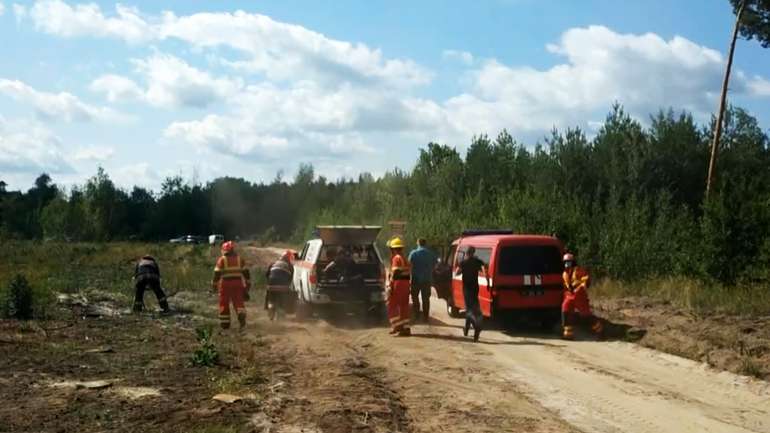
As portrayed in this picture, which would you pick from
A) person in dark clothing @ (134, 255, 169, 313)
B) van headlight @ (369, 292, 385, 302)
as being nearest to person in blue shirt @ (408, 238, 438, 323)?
van headlight @ (369, 292, 385, 302)

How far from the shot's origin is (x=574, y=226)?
2673 cm

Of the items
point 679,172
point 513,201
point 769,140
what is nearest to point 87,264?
point 513,201

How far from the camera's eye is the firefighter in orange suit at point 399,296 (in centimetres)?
1595

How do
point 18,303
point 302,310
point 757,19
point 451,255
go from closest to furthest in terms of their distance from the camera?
point 18,303
point 302,310
point 451,255
point 757,19

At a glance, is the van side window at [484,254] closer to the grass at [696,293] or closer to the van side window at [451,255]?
the van side window at [451,255]

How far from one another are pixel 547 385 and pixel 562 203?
62.5 feet

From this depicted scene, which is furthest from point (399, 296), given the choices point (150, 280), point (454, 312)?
point (150, 280)

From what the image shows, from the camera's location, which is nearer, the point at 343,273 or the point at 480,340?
the point at 480,340

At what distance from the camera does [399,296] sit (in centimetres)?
1617

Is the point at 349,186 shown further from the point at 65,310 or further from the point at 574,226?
the point at 65,310

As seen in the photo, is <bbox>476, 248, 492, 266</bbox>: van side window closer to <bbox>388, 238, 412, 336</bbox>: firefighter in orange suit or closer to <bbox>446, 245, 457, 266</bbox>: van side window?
<bbox>388, 238, 412, 336</bbox>: firefighter in orange suit

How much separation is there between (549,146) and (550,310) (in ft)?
108

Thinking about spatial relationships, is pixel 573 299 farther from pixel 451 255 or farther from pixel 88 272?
pixel 88 272

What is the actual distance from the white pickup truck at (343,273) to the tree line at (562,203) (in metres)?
8.89
